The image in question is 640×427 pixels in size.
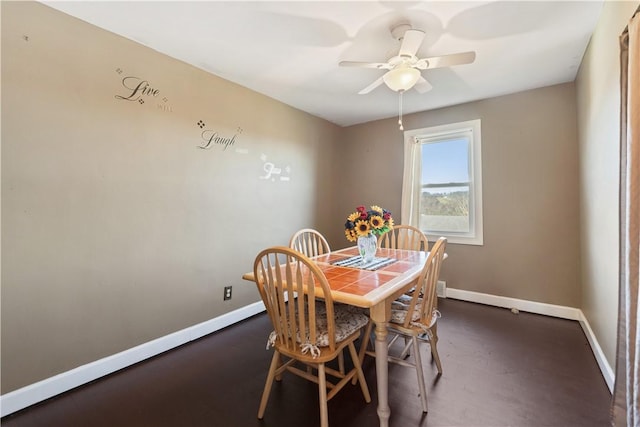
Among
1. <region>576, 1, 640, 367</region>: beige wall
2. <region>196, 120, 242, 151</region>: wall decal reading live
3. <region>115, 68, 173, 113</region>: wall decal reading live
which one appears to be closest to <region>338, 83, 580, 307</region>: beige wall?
<region>576, 1, 640, 367</region>: beige wall

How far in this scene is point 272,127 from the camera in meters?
3.19

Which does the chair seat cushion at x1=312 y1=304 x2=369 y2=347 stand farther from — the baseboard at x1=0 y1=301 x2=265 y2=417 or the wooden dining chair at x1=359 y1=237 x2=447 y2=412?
the baseboard at x1=0 y1=301 x2=265 y2=417

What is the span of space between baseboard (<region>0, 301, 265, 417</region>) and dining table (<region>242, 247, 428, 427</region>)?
119 centimetres

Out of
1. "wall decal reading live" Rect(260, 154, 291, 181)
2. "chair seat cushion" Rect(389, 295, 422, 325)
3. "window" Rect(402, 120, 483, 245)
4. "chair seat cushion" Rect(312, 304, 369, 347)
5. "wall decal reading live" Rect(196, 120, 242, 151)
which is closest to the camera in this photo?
"chair seat cushion" Rect(312, 304, 369, 347)

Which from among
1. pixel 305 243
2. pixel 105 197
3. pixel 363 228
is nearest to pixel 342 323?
pixel 363 228

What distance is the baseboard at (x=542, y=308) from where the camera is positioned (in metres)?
1.99

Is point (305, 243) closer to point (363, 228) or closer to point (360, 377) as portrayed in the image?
point (363, 228)

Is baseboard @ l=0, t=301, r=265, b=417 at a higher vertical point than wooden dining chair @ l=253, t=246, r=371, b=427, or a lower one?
lower

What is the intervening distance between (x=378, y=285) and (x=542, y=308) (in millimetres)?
2492

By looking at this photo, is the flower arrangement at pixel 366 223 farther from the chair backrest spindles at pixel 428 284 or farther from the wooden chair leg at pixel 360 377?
the wooden chair leg at pixel 360 377

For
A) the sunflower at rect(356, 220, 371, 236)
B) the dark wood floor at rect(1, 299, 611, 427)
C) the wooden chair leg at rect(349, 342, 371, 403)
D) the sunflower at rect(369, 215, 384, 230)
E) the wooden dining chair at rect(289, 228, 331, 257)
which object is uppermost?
the sunflower at rect(369, 215, 384, 230)

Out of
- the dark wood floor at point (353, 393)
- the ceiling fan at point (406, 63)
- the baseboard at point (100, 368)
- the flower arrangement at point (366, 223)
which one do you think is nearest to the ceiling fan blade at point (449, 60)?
the ceiling fan at point (406, 63)

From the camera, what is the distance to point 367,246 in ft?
6.77

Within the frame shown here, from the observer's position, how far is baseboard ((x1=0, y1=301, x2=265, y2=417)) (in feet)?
5.18
